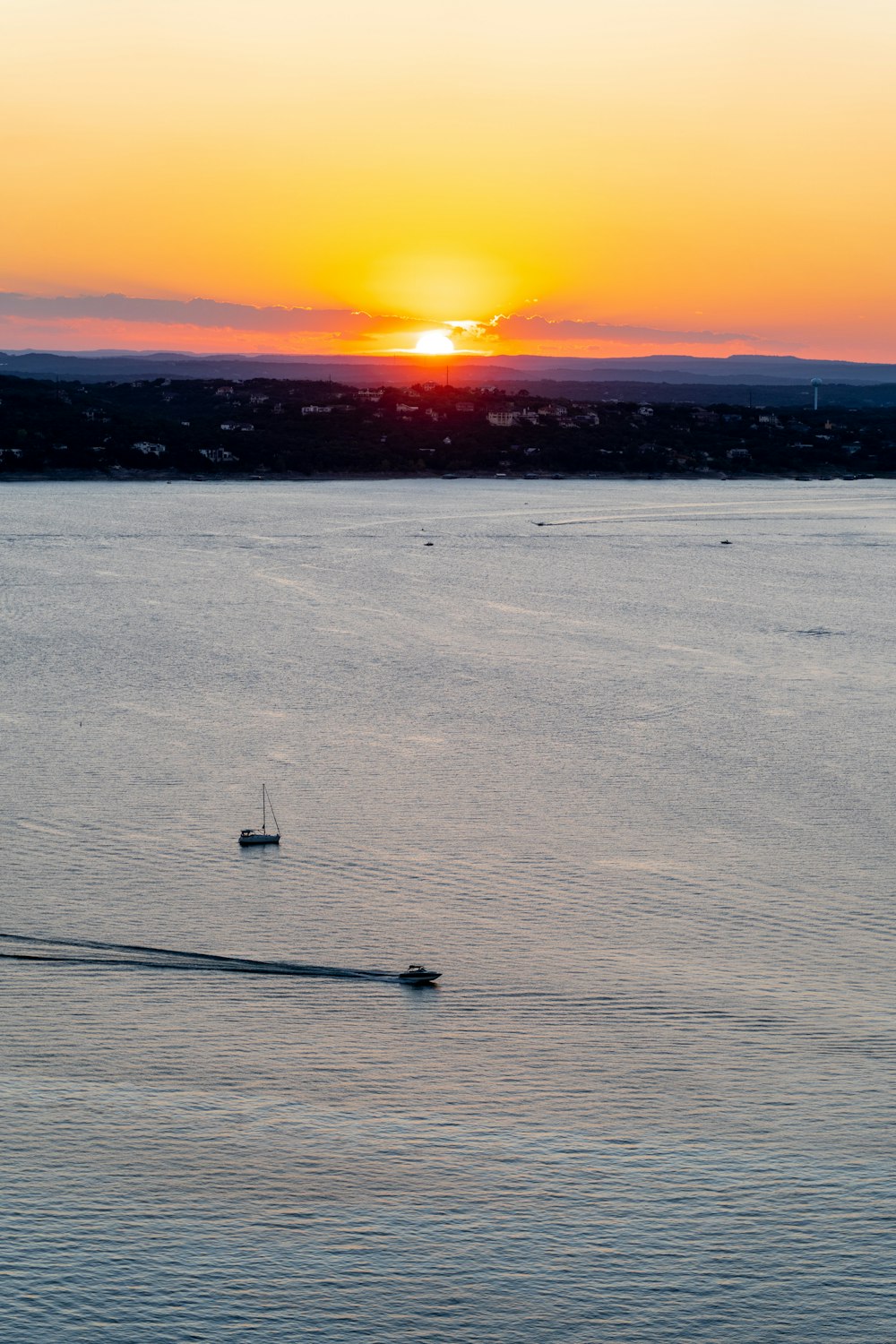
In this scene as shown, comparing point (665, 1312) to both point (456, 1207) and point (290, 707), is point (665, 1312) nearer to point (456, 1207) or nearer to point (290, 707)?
point (456, 1207)

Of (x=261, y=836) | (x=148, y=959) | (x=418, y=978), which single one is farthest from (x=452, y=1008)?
(x=261, y=836)

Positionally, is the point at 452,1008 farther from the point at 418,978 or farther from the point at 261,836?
the point at 261,836

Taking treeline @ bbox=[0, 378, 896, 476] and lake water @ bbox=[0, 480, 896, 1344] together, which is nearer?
lake water @ bbox=[0, 480, 896, 1344]

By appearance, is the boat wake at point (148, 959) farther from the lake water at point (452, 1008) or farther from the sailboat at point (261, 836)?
the sailboat at point (261, 836)

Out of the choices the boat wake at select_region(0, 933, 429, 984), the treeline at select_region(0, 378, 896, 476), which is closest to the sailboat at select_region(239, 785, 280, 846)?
the boat wake at select_region(0, 933, 429, 984)

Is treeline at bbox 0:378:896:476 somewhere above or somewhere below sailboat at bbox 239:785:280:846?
above

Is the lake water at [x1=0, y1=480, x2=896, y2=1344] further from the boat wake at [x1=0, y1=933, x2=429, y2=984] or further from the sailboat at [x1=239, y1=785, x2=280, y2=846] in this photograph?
the sailboat at [x1=239, y1=785, x2=280, y2=846]

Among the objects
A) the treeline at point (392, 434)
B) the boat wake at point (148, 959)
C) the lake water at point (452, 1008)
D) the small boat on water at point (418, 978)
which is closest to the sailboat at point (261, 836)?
the lake water at point (452, 1008)

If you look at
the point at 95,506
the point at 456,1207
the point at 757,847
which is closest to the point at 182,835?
the point at 757,847
